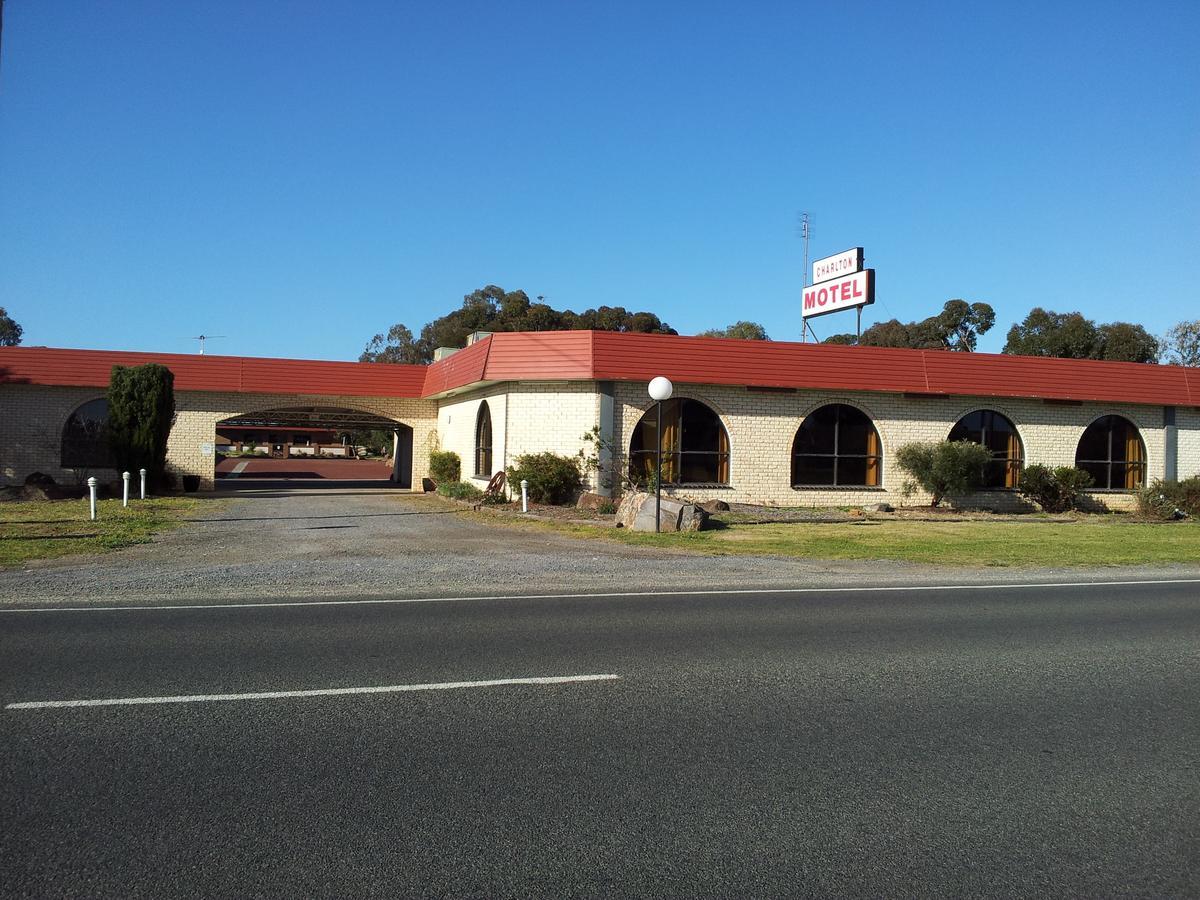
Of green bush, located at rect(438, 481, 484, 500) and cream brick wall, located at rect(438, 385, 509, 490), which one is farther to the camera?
green bush, located at rect(438, 481, 484, 500)

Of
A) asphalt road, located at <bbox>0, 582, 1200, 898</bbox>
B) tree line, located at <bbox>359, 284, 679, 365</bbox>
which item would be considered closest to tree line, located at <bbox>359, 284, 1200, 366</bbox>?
tree line, located at <bbox>359, 284, 679, 365</bbox>

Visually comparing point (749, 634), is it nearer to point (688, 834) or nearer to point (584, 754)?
point (584, 754)

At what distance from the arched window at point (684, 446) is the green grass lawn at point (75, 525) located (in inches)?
432

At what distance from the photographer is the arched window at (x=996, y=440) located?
25938 millimetres

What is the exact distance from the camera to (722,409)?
24.0 metres

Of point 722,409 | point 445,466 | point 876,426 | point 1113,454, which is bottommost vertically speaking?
point 445,466

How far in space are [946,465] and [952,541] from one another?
6.28 metres

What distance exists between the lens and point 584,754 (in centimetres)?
515

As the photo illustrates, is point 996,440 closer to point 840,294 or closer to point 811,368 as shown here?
point 811,368

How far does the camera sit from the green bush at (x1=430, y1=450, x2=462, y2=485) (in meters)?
29.2

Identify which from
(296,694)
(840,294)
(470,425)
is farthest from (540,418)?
(296,694)

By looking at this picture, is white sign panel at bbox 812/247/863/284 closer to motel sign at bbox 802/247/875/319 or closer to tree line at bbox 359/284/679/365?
motel sign at bbox 802/247/875/319

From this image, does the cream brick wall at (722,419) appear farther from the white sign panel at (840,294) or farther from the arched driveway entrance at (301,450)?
the arched driveway entrance at (301,450)

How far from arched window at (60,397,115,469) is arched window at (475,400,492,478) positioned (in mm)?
11522
